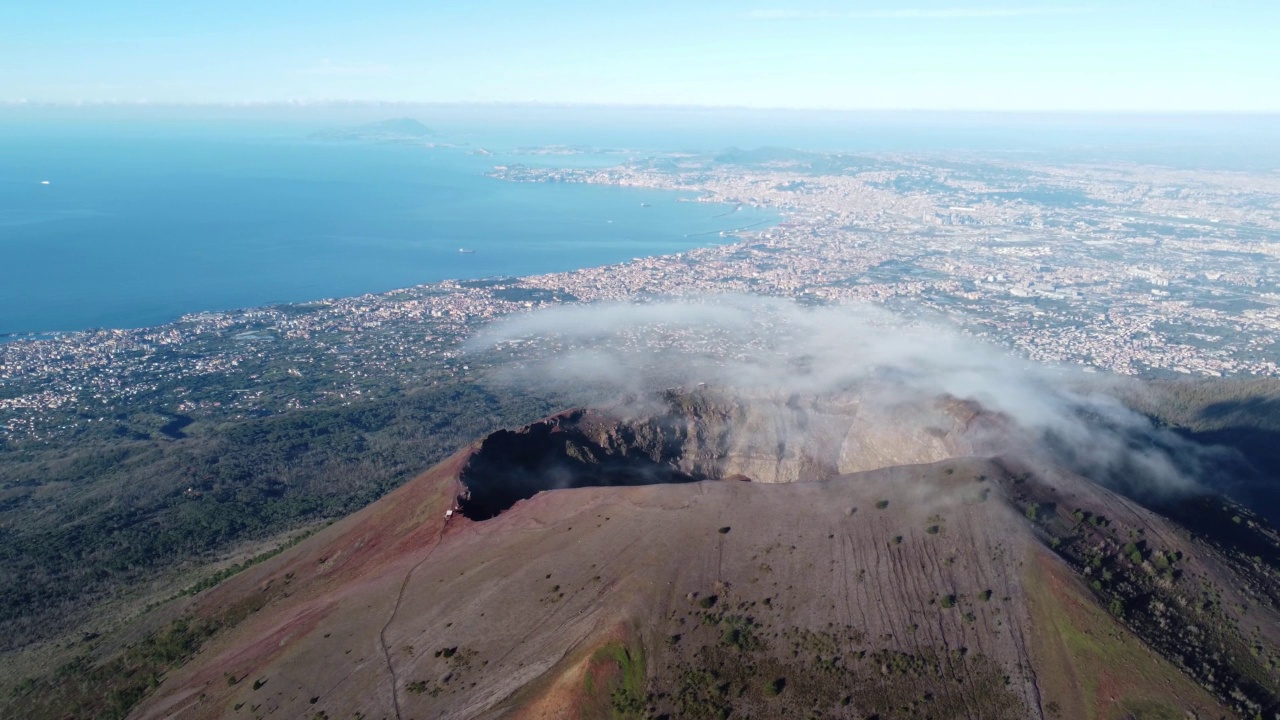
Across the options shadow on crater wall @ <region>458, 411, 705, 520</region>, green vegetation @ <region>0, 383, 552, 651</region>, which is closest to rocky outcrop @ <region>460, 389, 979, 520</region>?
shadow on crater wall @ <region>458, 411, 705, 520</region>

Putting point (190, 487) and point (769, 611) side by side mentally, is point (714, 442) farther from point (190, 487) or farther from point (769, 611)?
point (190, 487)

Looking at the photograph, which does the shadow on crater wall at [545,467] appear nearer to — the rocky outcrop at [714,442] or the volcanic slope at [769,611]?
the rocky outcrop at [714,442]

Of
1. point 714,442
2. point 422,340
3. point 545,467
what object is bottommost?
point 422,340

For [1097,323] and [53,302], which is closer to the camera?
[1097,323]

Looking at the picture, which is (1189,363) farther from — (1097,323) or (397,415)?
(397,415)

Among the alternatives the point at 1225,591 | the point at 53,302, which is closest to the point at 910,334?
the point at 1225,591

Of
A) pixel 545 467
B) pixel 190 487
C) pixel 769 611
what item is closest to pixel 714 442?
pixel 545 467

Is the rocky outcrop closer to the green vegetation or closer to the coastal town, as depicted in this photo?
the green vegetation

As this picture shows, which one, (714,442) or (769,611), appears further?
(714,442)

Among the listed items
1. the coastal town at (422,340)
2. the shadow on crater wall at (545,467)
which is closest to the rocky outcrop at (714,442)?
the shadow on crater wall at (545,467)
